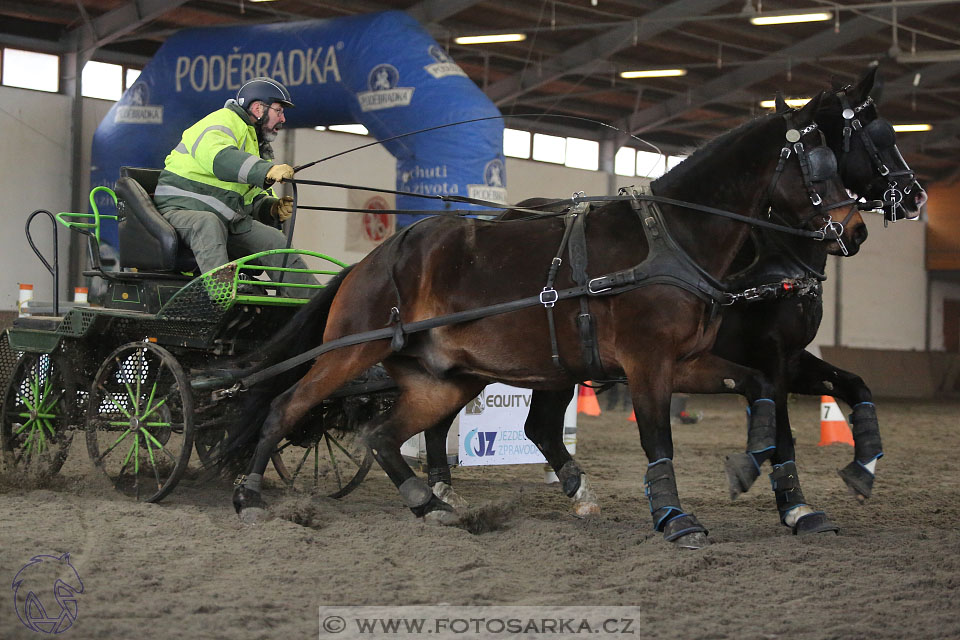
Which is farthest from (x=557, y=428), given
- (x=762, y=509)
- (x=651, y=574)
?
(x=651, y=574)

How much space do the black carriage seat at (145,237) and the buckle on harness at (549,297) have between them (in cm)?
216

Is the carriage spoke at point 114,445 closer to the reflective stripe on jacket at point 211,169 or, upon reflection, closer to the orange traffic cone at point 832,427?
the reflective stripe on jacket at point 211,169

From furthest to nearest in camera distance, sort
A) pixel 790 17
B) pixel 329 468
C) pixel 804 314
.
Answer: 1. pixel 790 17
2. pixel 329 468
3. pixel 804 314

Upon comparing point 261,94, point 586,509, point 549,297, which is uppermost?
point 261,94

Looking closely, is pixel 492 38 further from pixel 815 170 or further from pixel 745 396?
pixel 745 396

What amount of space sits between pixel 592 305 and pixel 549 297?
0.19 metres

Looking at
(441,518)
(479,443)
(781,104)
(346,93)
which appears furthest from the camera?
(346,93)

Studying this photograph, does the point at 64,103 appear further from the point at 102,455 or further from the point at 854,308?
the point at 854,308

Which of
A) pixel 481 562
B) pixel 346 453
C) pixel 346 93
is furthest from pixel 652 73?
pixel 481 562

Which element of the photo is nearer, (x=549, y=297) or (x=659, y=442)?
(x=659, y=442)

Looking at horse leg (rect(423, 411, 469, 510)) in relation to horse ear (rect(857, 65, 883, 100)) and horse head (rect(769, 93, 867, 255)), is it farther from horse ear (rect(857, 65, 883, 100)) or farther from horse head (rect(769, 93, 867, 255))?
horse ear (rect(857, 65, 883, 100))

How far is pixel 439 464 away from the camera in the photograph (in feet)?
18.6

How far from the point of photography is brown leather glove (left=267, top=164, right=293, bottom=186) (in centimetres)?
508

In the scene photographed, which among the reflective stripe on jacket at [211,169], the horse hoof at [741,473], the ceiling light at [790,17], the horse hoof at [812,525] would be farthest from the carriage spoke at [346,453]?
the ceiling light at [790,17]
